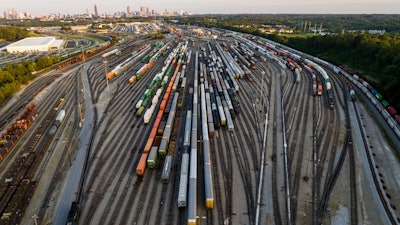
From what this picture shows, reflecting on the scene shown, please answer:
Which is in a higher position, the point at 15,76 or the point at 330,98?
the point at 15,76

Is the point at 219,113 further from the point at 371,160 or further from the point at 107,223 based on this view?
the point at 107,223

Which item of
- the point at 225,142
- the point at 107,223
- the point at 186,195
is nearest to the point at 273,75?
the point at 225,142

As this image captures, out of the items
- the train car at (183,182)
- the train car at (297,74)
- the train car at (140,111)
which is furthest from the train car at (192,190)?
the train car at (297,74)

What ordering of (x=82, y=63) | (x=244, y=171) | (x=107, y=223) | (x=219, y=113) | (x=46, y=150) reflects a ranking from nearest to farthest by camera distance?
(x=107, y=223), (x=244, y=171), (x=46, y=150), (x=219, y=113), (x=82, y=63)

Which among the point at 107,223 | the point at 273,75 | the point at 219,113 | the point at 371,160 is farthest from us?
the point at 273,75

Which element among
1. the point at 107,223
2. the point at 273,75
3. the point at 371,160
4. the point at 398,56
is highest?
the point at 398,56

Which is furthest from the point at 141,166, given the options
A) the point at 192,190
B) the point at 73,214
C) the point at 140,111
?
the point at 140,111

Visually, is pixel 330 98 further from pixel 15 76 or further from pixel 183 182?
pixel 15 76
